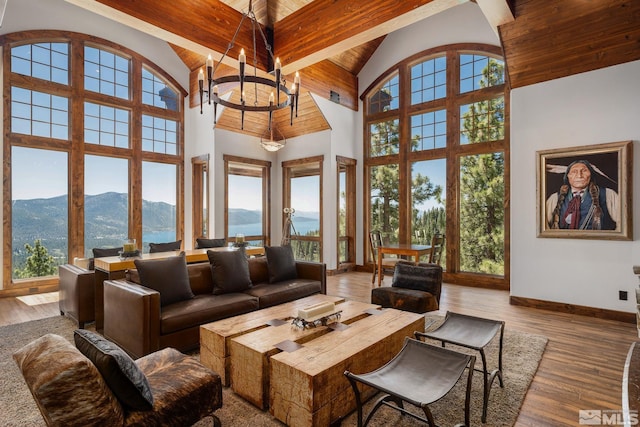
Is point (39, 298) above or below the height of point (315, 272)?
below

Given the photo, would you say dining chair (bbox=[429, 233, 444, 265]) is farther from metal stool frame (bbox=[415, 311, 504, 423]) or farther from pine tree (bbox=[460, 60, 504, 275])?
metal stool frame (bbox=[415, 311, 504, 423])

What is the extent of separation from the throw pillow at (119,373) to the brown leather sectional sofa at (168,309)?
4.04 ft

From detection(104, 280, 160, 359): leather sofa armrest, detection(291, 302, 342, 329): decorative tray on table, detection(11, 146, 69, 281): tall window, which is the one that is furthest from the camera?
detection(11, 146, 69, 281): tall window

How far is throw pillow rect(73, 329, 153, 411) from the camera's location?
4.85 feet

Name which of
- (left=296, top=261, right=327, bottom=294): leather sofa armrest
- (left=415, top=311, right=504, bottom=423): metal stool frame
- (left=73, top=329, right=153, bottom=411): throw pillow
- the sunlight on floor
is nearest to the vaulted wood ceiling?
(left=296, top=261, right=327, bottom=294): leather sofa armrest

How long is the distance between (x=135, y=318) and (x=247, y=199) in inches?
200

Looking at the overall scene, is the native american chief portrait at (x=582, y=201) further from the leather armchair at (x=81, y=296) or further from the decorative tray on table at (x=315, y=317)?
the leather armchair at (x=81, y=296)

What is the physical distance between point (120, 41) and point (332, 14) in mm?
4737

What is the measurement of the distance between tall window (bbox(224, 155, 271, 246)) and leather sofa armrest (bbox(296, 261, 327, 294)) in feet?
9.79

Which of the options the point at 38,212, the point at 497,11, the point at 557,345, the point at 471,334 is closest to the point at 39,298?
the point at 38,212

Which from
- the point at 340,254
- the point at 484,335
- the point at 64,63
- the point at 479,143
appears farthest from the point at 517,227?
the point at 64,63

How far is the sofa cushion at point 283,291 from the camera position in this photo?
3.78 m

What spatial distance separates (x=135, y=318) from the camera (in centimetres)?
285

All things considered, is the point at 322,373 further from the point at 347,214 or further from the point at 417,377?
the point at 347,214
